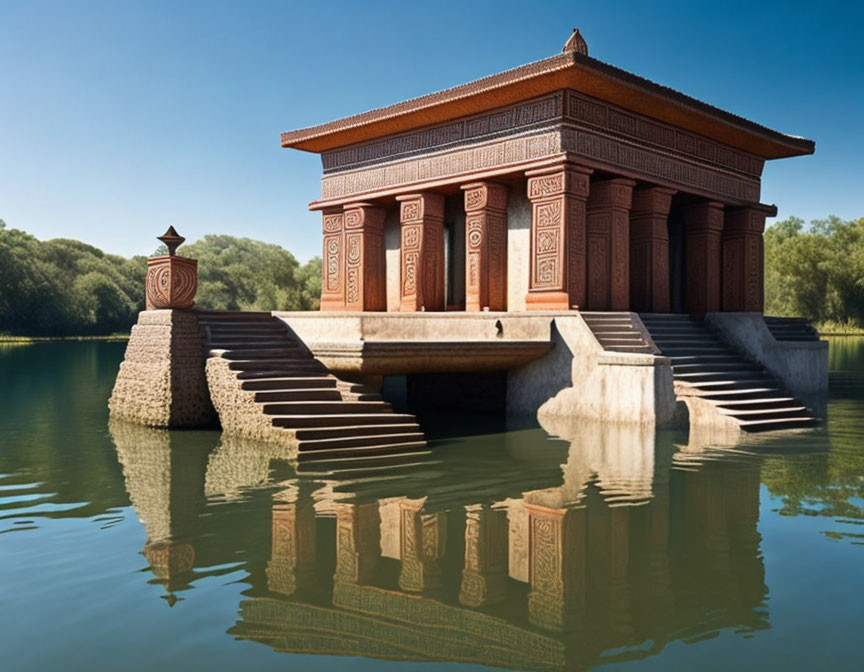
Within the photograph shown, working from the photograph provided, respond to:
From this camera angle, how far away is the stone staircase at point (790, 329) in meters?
16.5

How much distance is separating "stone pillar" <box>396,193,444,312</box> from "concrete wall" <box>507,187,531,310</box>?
5.20 ft

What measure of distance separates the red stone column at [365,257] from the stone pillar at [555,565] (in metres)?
11.1

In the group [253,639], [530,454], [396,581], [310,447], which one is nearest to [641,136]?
[530,454]

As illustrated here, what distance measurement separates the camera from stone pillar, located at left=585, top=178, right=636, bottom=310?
1421cm

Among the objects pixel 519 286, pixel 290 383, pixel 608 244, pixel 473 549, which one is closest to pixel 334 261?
pixel 519 286

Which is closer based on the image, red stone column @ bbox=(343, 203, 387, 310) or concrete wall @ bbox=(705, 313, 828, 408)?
concrete wall @ bbox=(705, 313, 828, 408)

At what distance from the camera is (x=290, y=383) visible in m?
10.4

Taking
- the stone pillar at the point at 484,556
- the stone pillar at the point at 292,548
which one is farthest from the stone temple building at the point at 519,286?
the stone pillar at the point at 484,556

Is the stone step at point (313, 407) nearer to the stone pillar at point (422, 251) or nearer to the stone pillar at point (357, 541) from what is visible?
the stone pillar at point (357, 541)

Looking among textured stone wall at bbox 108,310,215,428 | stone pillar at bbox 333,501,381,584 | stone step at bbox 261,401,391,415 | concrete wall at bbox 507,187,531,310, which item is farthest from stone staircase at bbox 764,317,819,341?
stone pillar at bbox 333,501,381,584

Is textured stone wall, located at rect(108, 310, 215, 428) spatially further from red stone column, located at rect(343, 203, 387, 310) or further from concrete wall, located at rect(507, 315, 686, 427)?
red stone column, located at rect(343, 203, 387, 310)

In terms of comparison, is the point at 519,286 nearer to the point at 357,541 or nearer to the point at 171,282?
the point at 171,282

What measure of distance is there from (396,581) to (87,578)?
187cm

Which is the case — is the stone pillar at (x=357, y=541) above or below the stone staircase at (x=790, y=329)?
below
